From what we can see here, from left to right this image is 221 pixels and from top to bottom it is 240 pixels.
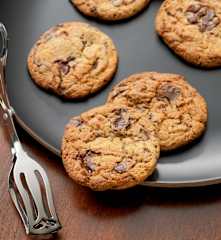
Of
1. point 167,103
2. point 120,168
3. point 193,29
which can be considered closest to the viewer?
point 120,168

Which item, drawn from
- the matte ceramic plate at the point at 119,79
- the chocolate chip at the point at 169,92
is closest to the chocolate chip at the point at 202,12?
the matte ceramic plate at the point at 119,79

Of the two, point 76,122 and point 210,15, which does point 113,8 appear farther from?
point 76,122

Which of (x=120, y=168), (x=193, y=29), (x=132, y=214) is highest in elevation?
(x=193, y=29)

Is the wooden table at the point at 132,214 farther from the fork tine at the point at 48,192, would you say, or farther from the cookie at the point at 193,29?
the cookie at the point at 193,29

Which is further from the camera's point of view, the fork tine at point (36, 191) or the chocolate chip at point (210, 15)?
the chocolate chip at point (210, 15)

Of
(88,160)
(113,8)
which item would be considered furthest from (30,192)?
(113,8)

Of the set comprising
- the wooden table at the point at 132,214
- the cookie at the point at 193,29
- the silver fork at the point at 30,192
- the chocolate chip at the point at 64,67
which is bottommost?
the wooden table at the point at 132,214
